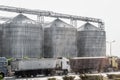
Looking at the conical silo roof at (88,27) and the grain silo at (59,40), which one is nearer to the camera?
the grain silo at (59,40)

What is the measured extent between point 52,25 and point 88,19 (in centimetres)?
1567

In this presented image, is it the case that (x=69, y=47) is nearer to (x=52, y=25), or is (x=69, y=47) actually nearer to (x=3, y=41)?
(x=52, y=25)

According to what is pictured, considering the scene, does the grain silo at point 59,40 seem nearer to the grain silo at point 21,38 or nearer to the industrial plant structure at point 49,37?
the industrial plant structure at point 49,37

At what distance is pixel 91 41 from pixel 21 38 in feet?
94.4

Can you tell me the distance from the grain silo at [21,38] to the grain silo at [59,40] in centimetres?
517

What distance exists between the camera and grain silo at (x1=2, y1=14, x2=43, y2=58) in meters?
85.9

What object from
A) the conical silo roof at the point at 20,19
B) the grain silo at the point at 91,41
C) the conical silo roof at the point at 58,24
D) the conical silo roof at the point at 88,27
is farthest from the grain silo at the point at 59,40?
the conical silo roof at the point at 88,27

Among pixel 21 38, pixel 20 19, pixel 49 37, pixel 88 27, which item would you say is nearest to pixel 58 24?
pixel 49 37

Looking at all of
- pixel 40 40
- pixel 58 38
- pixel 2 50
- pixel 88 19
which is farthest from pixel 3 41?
pixel 88 19

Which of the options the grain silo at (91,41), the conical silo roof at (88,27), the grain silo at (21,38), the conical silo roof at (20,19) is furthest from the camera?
the conical silo roof at (88,27)

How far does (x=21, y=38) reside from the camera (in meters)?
86.6

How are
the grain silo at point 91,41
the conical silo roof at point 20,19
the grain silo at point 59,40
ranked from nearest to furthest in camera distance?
the conical silo roof at point 20,19 → the grain silo at point 59,40 → the grain silo at point 91,41

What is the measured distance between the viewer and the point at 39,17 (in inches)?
3807

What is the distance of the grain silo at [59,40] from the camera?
93.8 metres
